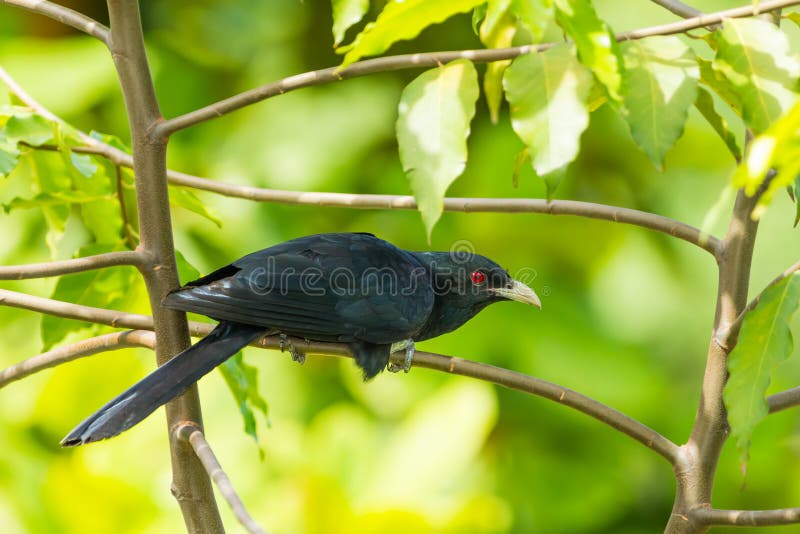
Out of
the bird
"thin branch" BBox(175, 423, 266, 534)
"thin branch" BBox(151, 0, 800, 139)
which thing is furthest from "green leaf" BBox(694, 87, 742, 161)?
"thin branch" BBox(175, 423, 266, 534)

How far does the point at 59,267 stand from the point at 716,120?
1002 mm

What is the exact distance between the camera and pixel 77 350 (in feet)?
4.81

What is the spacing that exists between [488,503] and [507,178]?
1.43m

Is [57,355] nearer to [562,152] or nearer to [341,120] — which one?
[562,152]

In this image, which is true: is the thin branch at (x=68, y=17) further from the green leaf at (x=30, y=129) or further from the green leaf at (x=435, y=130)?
the green leaf at (x=435, y=130)

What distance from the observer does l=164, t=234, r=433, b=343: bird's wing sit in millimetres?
1799

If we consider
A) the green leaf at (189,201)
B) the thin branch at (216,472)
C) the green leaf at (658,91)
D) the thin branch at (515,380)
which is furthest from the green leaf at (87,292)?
the green leaf at (658,91)

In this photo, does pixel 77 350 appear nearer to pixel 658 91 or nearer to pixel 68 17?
pixel 68 17

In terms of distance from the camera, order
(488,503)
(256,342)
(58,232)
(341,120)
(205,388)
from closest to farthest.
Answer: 1. (256,342)
2. (58,232)
3. (488,503)
4. (205,388)
5. (341,120)

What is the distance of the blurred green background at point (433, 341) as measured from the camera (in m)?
2.99

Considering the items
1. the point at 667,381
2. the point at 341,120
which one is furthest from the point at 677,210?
the point at 341,120

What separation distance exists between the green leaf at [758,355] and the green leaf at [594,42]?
413mm

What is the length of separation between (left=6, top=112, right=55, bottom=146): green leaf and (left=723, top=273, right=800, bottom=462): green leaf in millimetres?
1147

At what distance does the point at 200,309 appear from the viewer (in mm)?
1523
